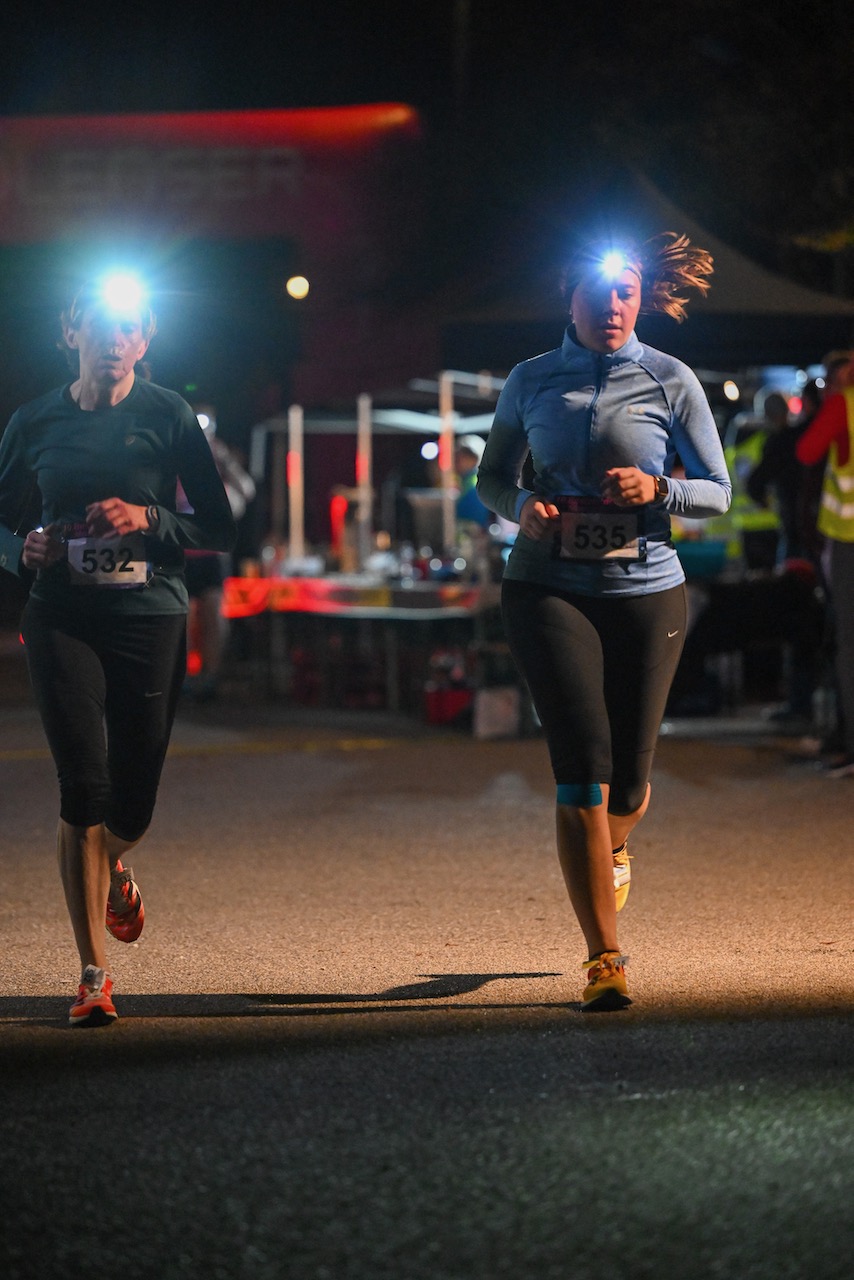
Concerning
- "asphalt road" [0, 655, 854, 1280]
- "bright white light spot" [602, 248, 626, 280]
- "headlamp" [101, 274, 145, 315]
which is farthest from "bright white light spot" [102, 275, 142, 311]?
"asphalt road" [0, 655, 854, 1280]

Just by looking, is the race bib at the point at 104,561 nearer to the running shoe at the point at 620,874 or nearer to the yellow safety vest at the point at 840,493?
the running shoe at the point at 620,874

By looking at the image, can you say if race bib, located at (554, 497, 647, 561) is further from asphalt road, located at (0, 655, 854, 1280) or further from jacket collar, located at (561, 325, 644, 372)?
asphalt road, located at (0, 655, 854, 1280)

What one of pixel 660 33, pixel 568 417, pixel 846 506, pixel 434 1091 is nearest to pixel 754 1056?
pixel 434 1091

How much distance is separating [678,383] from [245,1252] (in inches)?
118

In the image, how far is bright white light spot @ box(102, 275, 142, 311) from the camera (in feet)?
18.5

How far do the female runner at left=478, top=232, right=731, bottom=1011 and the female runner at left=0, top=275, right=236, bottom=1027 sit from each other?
93cm

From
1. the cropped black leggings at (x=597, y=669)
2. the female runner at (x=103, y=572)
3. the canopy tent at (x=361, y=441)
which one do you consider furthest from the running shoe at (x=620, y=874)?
the canopy tent at (x=361, y=441)

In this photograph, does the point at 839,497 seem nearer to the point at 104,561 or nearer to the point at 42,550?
the point at 104,561

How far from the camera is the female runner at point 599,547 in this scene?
17.7ft

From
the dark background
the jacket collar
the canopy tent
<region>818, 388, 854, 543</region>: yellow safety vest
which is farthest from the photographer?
the dark background

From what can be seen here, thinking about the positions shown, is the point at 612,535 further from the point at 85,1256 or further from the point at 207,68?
the point at 207,68

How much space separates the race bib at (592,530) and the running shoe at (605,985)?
1.09 meters

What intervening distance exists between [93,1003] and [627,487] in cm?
198

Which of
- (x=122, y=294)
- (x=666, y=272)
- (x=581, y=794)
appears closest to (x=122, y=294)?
(x=122, y=294)
